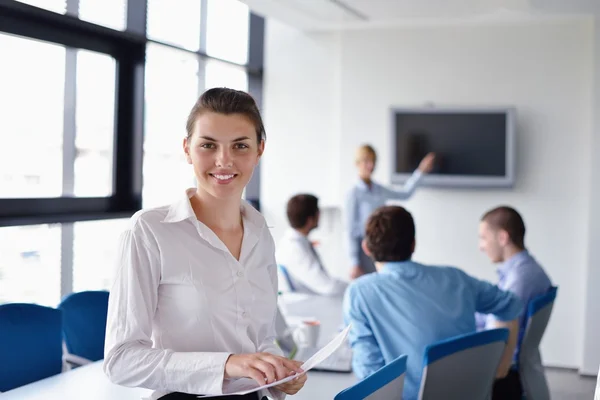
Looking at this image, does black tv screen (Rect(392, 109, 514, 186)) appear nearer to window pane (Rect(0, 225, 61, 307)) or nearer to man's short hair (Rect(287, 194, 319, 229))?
man's short hair (Rect(287, 194, 319, 229))

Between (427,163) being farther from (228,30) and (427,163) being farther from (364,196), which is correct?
(228,30)

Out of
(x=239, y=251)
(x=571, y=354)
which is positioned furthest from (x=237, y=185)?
(x=571, y=354)

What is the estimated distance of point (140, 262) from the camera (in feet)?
5.25

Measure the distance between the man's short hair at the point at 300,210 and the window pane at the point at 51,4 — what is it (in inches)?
74.6

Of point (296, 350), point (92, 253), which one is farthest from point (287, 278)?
point (296, 350)

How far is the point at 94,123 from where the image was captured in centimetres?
516

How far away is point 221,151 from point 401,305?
3.95ft

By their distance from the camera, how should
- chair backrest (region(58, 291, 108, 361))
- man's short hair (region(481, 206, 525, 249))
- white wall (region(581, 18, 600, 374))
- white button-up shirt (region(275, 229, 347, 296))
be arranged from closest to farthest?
chair backrest (region(58, 291, 108, 361))
man's short hair (region(481, 206, 525, 249))
white button-up shirt (region(275, 229, 347, 296))
white wall (region(581, 18, 600, 374))

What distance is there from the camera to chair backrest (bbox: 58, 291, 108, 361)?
11.0 feet

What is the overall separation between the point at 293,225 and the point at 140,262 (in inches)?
125

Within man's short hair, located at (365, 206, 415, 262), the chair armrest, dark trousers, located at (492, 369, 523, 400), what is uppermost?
man's short hair, located at (365, 206, 415, 262)

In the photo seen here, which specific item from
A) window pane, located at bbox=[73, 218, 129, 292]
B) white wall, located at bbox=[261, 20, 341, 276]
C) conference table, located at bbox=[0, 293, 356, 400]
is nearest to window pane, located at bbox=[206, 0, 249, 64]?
white wall, located at bbox=[261, 20, 341, 276]

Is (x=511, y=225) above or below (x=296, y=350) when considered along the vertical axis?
above

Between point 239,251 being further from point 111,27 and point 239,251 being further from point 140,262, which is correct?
point 111,27
